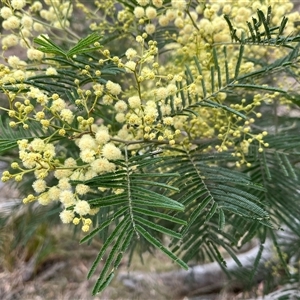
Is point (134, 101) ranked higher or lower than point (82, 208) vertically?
higher

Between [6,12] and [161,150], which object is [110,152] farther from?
[6,12]

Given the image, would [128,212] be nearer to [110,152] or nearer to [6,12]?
[110,152]

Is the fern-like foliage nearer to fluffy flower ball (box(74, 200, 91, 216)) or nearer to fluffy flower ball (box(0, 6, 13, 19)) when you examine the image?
fluffy flower ball (box(74, 200, 91, 216))

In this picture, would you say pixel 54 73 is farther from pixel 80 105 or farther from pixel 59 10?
pixel 59 10

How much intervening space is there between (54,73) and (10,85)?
0.07m

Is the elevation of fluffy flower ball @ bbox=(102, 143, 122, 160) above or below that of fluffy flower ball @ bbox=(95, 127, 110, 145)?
below

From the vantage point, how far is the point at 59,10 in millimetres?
818

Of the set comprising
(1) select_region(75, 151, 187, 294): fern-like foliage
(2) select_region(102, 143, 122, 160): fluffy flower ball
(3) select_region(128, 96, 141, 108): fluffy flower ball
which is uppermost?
(3) select_region(128, 96, 141, 108): fluffy flower ball

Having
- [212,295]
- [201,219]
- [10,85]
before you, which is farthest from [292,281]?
[10,85]

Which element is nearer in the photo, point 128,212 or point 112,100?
point 128,212

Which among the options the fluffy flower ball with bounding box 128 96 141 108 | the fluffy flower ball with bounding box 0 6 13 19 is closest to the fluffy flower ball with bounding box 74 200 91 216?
the fluffy flower ball with bounding box 128 96 141 108

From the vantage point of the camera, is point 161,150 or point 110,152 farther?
point 161,150

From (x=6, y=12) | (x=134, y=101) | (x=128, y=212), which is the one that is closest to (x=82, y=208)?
(x=128, y=212)

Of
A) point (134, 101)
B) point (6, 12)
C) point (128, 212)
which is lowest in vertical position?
point (128, 212)
